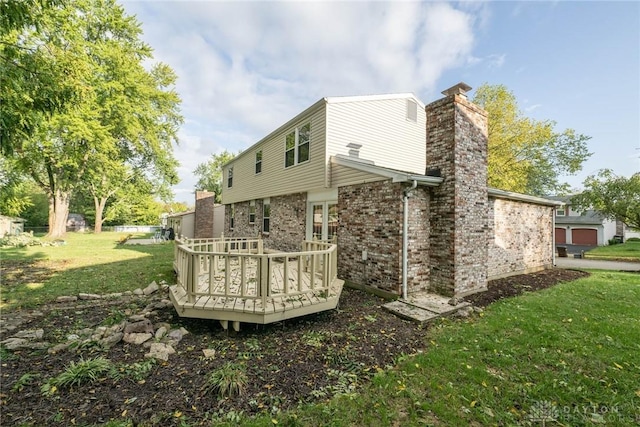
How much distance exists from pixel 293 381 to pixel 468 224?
222 inches

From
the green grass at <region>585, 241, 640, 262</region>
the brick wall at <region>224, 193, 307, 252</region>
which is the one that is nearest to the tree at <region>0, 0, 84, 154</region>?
the brick wall at <region>224, 193, 307, 252</region>

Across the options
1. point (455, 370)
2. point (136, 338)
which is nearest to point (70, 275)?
point (136, 338)

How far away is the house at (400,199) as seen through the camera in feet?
21.4

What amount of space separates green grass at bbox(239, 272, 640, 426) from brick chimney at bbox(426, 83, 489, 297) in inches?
59.3

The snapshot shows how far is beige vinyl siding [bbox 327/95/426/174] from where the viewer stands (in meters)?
8.83

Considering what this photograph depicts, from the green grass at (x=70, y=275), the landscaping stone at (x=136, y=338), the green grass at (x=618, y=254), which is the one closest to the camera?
the landscaping stone at (x=136, y=338)

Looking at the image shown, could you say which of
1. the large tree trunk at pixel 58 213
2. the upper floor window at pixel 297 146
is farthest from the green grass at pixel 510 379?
the large tree trunk at pixel 58 213

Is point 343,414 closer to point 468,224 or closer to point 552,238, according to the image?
point 468,224

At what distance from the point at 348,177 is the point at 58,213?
1007 inches

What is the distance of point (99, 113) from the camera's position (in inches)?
743

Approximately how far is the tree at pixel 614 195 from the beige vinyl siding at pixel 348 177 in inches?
785

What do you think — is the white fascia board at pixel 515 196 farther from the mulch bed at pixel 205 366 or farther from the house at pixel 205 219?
the house at pixel 205 219

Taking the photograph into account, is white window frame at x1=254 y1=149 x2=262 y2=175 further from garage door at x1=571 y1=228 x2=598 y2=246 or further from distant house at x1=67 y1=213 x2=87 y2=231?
distant house at x1=67 y1=213 x2=87 y2=231

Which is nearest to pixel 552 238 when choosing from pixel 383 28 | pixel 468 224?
pixel 468 224
